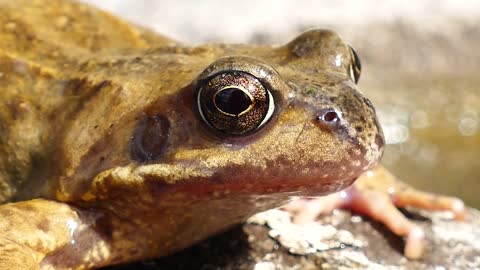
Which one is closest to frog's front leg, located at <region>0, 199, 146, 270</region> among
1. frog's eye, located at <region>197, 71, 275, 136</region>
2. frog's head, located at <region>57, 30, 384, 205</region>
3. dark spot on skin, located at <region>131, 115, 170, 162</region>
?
frog's head, located at <region>57, 30, 384, 205</region>

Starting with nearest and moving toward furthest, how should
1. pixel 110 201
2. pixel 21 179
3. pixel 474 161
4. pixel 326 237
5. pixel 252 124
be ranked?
pixel 252 124
pixel 110 201
pixel 21 179
pixel 326 237
pixel 474 161

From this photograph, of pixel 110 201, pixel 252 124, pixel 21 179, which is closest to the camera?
pixel 252 124

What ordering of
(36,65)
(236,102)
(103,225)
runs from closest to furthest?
(236,102) < (103,225) < (36,65)

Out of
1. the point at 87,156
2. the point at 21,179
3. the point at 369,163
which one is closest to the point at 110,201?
the point at 87,156

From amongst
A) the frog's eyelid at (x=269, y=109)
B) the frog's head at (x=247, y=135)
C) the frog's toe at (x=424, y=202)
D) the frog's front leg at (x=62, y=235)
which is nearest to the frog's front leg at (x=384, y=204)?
the frog's toe at (x=424, y=202)

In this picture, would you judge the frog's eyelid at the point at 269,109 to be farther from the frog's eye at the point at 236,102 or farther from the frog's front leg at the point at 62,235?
the frog's front leg at the point at 62,235

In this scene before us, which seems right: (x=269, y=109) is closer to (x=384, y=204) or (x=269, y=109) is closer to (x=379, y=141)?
(x=379, y=141)

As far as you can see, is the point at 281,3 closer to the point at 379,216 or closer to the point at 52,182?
the point at 379,216

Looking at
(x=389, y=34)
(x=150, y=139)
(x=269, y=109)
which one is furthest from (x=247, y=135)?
(x=389, y=34)
